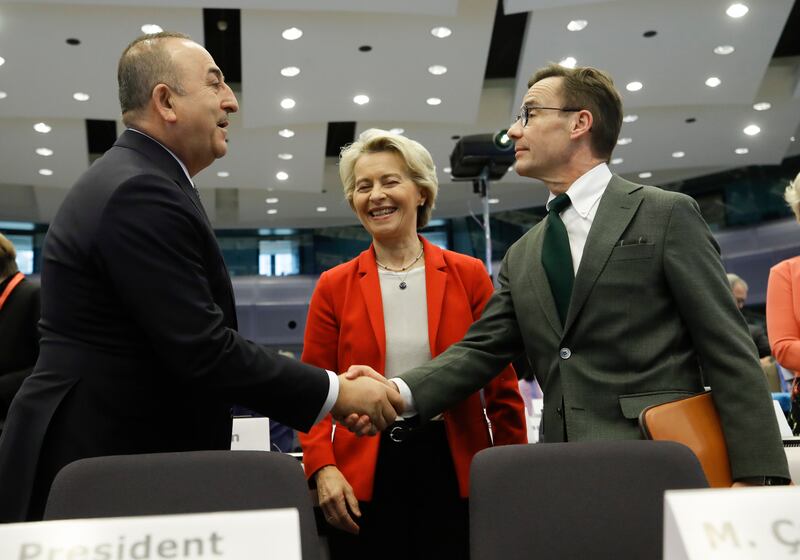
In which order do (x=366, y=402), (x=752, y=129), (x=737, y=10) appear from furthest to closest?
(x=752, y=129) → (x=737, y=10) → (x=366, y=402)

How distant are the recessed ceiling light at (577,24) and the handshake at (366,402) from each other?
7.18 m

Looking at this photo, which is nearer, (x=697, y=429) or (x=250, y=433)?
(x=697, y=429)

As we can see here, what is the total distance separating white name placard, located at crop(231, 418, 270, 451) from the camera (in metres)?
3.41

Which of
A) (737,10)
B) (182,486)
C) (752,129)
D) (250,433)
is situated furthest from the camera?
(752,129)

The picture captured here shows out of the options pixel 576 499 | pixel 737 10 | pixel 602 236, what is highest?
pixel 737 10

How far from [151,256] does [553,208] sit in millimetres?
1029

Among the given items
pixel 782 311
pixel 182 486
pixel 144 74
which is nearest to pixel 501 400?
pixel 182 486

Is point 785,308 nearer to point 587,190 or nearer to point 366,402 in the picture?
point 587,190

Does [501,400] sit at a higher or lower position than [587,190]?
lower

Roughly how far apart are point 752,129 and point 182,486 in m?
11.9

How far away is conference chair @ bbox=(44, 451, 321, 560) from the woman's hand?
0.77 metres

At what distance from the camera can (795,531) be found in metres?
0.87

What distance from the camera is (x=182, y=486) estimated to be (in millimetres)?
1439

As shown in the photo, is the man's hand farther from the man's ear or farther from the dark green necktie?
the man's ear
